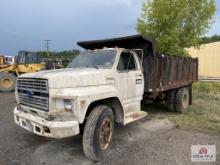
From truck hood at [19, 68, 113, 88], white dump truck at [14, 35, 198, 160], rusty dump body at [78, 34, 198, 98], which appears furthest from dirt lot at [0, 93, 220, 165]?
truck hood at [19, 68, 113, 88]

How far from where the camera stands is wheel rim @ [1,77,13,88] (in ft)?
57.2

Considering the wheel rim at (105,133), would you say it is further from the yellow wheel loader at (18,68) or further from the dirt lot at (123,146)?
the yellow wheel loader at (18,68)

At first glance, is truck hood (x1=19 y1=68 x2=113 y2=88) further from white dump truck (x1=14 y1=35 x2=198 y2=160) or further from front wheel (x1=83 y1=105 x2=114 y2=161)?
front wheel (x1=83 y1=105 x2=114 y2=161)

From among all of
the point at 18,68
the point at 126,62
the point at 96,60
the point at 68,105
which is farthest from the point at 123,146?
the point at 18,68

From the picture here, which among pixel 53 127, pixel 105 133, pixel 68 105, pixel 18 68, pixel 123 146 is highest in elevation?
pixel 18 68

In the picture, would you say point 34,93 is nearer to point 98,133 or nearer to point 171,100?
point 98,133

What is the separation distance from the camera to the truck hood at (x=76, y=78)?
201 inches

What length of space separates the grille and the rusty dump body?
10.7 ft

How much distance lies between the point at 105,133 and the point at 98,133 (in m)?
0.42

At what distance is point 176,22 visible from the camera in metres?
18.3

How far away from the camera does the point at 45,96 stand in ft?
16.8

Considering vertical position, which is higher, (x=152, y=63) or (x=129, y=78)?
(x=152, y=63)

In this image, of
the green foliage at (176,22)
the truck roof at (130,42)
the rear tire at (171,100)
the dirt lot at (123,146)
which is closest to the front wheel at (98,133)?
the dirt lot at (123,146)

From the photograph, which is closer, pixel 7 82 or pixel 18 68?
pixel 7 82
